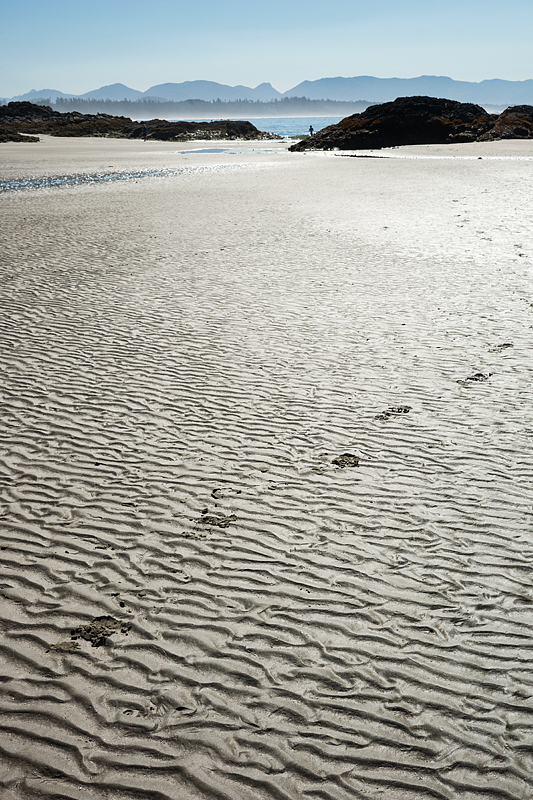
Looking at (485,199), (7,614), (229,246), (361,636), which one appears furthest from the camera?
(485,199)

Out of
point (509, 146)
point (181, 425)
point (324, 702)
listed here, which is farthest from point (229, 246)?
point (509, 146)

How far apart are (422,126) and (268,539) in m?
58.2

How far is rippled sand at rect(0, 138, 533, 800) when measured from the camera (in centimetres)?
363

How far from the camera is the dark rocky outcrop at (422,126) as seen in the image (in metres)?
54.2

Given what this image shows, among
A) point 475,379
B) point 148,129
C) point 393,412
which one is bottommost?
point 393,412

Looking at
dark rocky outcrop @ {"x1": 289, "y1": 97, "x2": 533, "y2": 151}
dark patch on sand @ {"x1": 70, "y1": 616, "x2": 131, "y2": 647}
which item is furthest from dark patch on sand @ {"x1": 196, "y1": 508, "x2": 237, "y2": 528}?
dark rocky outcrop @ {"x1": 289, "y1": 97, "x2": 533, "y2": 151}

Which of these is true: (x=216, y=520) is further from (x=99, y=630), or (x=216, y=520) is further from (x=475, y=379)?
(x=475, y=379)

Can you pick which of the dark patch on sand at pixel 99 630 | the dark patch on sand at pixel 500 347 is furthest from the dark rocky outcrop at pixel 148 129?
the dark patch on sand at pixel 99 630

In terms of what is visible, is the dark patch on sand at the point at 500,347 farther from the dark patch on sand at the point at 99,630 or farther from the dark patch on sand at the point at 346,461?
the dark patch on sand at the point at 99,630

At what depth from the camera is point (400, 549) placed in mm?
5281

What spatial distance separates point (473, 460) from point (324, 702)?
353 cm

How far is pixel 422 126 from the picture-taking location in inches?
2184

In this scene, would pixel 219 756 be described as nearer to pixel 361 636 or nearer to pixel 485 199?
pixel 361 636

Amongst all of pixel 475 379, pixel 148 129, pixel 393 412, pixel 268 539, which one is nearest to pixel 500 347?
pixel 475 379
